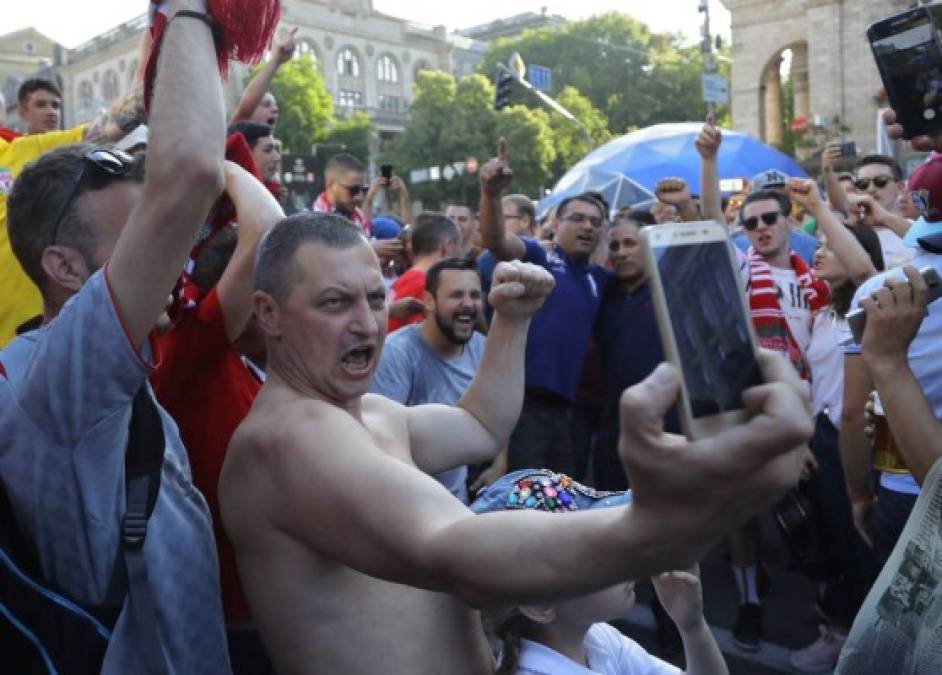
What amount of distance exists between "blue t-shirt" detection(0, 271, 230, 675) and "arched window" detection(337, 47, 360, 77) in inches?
3295

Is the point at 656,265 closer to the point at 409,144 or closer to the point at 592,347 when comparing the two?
the point at 592,347

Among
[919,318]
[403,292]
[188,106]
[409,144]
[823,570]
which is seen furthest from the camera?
[409,144]

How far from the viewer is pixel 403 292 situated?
5559mm

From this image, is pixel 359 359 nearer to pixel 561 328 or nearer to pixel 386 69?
pixel 561 328

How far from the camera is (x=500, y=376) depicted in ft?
7.89

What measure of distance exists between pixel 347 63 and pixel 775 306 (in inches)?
3231

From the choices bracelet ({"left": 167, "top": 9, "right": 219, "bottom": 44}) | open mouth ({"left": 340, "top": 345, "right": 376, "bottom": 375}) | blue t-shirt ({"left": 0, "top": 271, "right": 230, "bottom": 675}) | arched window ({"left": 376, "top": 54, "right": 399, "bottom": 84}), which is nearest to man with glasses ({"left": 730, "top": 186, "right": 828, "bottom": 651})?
open mouth ({"left": 340, "top": 345, "right": 376, "bottom": 375})

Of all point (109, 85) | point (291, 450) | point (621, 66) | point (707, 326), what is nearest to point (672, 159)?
point (291, 450)

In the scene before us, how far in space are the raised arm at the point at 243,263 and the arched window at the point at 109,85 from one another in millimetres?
78952

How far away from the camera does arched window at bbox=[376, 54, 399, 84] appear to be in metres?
85.4

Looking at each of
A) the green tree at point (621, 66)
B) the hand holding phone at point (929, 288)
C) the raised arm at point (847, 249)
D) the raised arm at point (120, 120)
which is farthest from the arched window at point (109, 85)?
the hand holding phone at point (929, 288)

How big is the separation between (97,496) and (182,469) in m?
0.26

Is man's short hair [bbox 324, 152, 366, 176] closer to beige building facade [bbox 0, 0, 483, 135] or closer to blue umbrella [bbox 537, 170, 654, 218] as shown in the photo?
blue umbrella [bbox 537, 170, 654, 218]

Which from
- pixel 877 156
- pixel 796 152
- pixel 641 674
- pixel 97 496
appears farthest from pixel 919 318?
pixel 796 152
